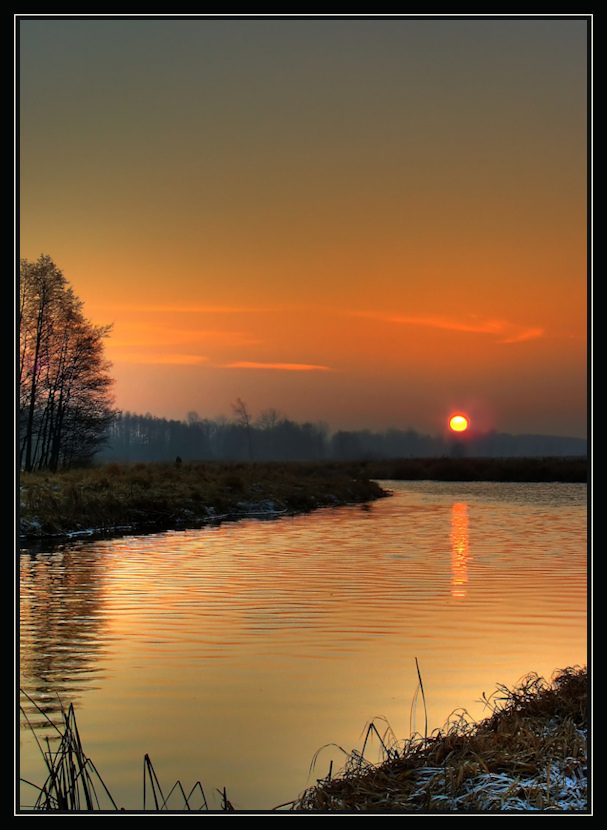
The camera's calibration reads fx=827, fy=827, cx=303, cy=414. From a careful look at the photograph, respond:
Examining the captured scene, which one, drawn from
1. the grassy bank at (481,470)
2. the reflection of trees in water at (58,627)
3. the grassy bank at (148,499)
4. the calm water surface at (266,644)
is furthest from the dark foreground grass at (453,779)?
the grassy bank at (481,470)

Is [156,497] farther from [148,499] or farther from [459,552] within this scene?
[459,552]

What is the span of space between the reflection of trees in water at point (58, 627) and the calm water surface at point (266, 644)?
0.15ft

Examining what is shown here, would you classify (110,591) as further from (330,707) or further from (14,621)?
(14,621)

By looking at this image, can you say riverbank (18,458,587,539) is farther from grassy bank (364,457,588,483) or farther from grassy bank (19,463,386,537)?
grassy bank (364,457,588,483)

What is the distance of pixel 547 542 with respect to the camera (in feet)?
89.6

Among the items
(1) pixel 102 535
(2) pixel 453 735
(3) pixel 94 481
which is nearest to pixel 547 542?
(1) pixel 102 535

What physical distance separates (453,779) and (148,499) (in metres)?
27.9

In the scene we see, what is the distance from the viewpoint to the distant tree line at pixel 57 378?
3909 centimetres

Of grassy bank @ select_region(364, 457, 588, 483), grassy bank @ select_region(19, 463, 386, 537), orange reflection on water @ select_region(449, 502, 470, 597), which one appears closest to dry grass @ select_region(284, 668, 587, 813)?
orange reflection on water @ select_region(449, 502, 470, 597)

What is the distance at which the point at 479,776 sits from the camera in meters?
5.62

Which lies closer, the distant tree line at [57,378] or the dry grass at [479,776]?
the dry grass at [479,776]

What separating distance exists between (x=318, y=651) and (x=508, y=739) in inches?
218

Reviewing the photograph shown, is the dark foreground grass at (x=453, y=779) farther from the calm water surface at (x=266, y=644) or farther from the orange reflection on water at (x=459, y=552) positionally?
the orange reflection on water at (x=459, y=552)

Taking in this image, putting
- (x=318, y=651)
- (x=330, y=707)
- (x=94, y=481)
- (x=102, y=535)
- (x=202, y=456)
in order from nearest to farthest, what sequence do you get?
(x=330, y=707)
(x=318, y=651)
(x=102, y=535)
(x=94, y=481)
(x=202, y=456)
